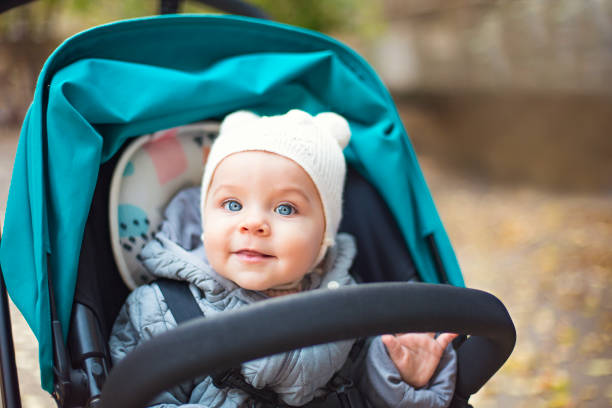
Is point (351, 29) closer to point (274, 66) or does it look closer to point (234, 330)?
point (274, 66)

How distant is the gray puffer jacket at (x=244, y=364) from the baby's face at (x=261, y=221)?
0.17 ft

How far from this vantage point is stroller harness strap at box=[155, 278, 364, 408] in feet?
3.43

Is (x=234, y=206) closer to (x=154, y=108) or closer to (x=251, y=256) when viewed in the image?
(x=251, y=256)

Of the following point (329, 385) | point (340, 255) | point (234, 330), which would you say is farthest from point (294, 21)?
point (234, 330)

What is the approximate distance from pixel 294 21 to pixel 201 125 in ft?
8.41

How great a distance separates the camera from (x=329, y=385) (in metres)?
1.14

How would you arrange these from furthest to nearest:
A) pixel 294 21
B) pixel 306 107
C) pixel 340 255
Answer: pixel 294 21 → pixel 306 107 → pixel 340 255

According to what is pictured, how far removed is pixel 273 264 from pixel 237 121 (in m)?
0.33

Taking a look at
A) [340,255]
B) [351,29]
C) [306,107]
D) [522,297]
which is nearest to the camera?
[340,255]

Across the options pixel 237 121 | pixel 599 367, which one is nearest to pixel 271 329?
pixel 237 121

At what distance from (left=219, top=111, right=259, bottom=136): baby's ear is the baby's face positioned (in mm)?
93

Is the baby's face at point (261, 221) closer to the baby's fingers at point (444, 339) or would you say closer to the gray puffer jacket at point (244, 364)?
the gray puffer jacket at point (244, 364)

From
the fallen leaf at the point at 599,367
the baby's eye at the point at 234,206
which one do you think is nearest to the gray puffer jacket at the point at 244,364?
the baby's eye at the point at 234,206

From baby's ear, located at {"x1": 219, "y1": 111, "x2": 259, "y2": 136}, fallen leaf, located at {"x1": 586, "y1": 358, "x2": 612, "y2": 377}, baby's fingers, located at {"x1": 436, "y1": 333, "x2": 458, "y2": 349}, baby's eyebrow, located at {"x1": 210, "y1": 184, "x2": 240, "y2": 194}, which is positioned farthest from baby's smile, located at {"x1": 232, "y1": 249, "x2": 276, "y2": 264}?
fallen leaf, located at {"x1": 586, "y1": 358, "x2": 612, "y2": 377}
